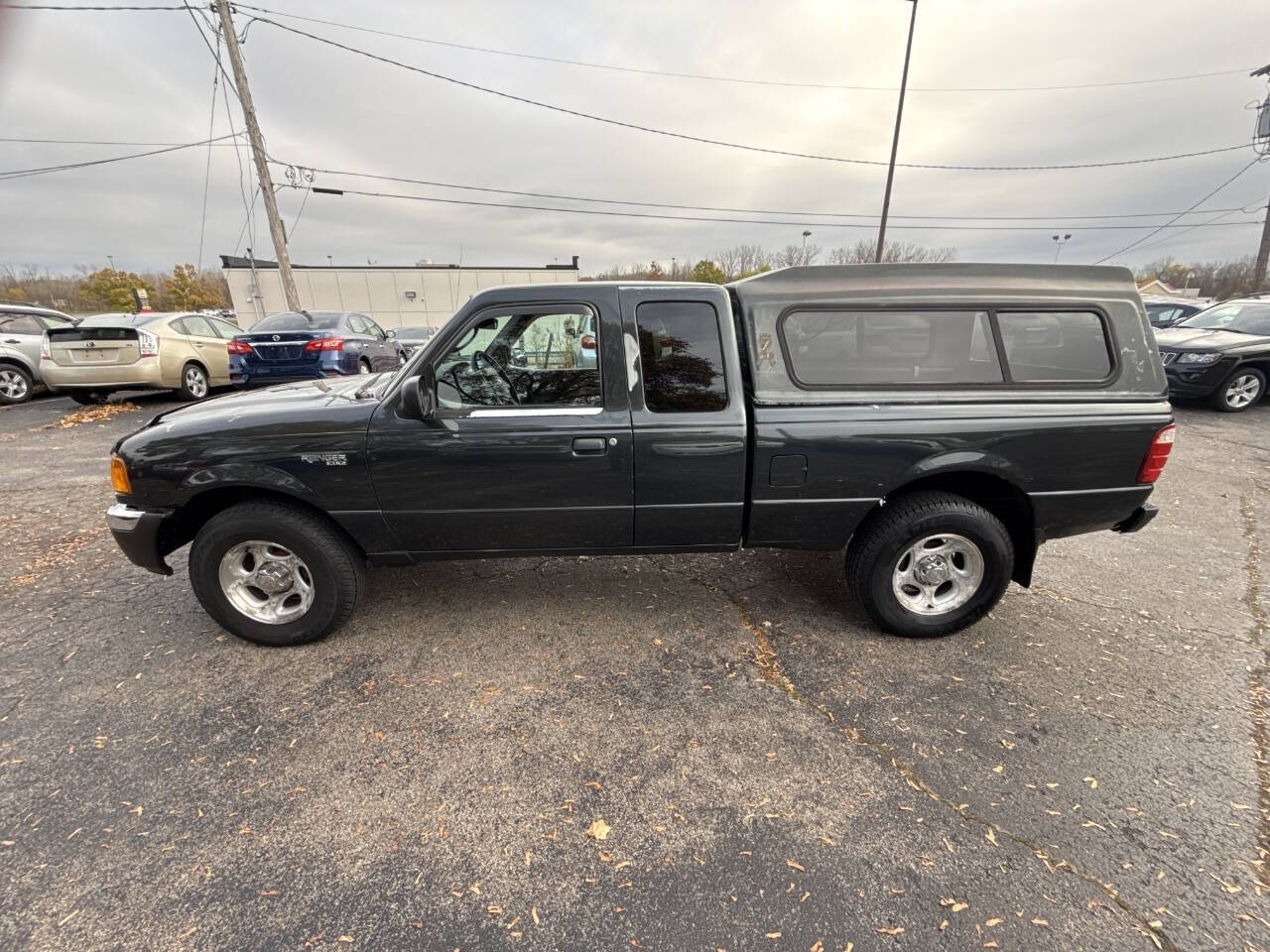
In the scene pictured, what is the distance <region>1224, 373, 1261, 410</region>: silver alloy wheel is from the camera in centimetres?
858

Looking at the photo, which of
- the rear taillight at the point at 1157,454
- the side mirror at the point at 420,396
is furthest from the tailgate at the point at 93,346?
the rear taillight at the point at 1157,454

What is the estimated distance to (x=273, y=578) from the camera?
2.92 m

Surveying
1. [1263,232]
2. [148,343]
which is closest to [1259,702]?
[148,343]

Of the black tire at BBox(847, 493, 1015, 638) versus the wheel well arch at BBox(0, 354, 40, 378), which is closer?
the black tire at BBox(847, 493, 1015, 638)

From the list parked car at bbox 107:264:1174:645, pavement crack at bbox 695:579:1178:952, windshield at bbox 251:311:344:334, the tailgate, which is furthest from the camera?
windshield at bbox 251:311:344:334

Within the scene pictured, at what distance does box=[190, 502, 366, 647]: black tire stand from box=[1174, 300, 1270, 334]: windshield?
12789 millimetres

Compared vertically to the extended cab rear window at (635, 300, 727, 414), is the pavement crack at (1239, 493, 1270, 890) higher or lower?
lower

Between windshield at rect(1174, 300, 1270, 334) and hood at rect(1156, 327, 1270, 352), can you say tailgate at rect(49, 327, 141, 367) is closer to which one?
hood at rect(1156, 327, 1270, 352)

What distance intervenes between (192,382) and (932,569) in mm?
11146

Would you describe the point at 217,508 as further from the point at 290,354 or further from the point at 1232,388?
the point at 1232,388

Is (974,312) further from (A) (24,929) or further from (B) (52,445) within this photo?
(B) (52,445)

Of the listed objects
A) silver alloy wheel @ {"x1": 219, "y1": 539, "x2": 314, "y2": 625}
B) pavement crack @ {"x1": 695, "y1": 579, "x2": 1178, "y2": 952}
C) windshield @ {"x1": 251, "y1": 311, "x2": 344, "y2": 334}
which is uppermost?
windshield @ {"x1": 251, "y1": 311, "x2": 344, "y2": 334}

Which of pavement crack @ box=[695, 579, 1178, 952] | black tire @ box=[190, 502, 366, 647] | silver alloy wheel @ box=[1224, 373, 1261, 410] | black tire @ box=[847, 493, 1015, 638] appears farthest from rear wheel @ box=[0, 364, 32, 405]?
silver alloy wheel @ box=[1224, 373, 1261, 410]

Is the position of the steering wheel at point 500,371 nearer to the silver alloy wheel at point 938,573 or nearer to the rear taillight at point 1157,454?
the silver alloy wheel at point 938,573
